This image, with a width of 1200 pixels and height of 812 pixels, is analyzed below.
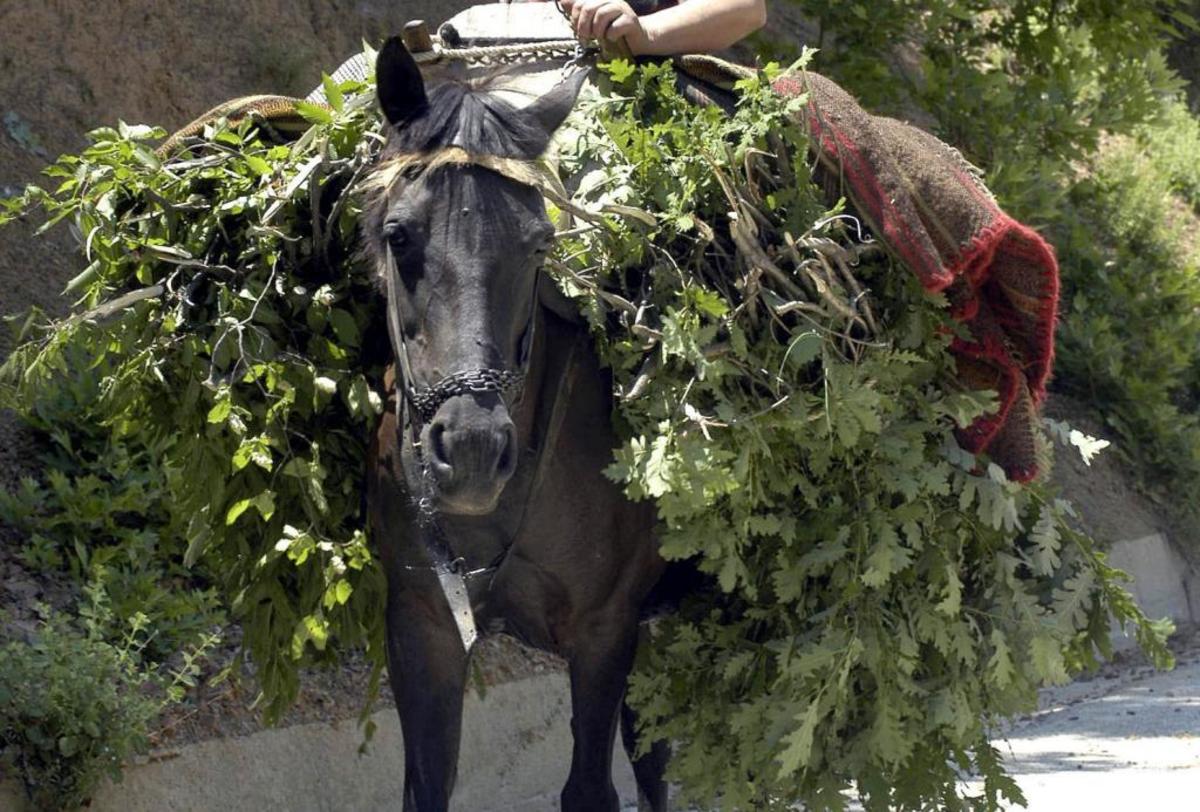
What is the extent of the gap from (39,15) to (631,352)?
5.47 m

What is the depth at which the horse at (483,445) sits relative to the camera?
365 centimetres

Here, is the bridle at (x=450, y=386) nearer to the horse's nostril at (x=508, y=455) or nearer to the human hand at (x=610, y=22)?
the horse's nostril at (x=508, y=455)

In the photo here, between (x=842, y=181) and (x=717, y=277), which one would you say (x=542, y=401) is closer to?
(x=717, y=277)

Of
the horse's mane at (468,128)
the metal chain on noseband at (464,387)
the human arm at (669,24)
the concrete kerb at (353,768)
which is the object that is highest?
the human arm at (669,24)

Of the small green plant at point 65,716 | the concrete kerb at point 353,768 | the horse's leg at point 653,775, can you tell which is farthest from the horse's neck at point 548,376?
the concrete kerb at point 353,768

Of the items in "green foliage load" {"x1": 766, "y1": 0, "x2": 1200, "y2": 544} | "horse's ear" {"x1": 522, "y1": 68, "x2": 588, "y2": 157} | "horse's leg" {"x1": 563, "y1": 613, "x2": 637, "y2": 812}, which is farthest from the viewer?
"green foliage load" {"x1": 766, "y1": 0, "x2": 1200, "y2": 544}

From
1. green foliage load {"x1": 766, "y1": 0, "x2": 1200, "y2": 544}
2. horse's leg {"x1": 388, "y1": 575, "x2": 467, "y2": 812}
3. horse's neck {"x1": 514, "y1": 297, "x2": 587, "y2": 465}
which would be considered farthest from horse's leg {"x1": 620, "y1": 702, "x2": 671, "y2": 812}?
green foliage load {"x1": 766, "y1": 0, "x2": 1200, "y2": 544}

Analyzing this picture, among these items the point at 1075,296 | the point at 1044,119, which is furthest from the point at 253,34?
the point at 1075,296

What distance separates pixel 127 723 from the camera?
5348mm

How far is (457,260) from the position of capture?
365 cm

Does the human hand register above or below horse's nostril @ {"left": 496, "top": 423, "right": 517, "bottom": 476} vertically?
above

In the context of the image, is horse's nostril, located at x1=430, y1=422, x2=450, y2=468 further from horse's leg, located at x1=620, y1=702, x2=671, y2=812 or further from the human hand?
horse's leg, located at x1=620, y1=702, x2=671, y2=812

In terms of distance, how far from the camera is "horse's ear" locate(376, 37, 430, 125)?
12.5ft

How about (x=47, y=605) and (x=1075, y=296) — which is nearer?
(x=47, y=605)
